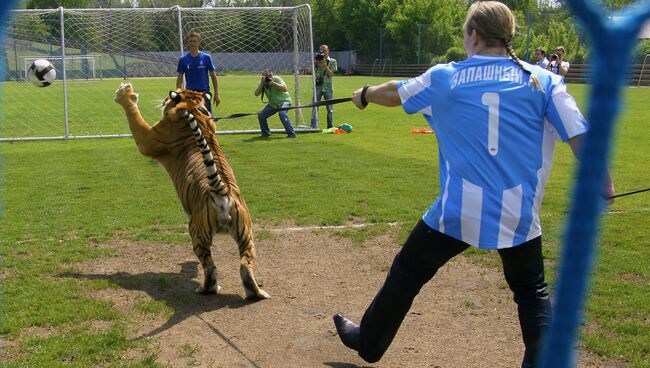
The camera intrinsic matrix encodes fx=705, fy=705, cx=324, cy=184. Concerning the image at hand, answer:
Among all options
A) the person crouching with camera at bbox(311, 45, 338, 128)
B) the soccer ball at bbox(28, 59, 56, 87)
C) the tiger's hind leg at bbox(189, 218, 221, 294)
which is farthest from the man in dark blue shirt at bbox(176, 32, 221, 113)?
the tiger's hind leg at bbox(189, 218, 221, 294)

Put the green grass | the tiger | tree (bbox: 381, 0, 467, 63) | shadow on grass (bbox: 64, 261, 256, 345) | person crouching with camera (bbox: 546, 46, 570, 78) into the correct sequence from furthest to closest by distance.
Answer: tree (bbox: 381, 0, 467, 63) < person crouching with camera (bbox: 546, 46, 570, 78) < the tiger < shadow on grass (bbox: 64, 261, 256, 345) < the green grass

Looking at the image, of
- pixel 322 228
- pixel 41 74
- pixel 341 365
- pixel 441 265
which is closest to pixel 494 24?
pixel 441 265

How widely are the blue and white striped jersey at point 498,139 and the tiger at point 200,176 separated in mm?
2586

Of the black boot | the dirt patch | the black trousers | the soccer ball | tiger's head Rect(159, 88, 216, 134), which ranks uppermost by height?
the soccer ball

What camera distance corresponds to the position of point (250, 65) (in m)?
29.5

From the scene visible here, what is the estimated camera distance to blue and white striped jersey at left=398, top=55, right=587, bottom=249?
3484 mm

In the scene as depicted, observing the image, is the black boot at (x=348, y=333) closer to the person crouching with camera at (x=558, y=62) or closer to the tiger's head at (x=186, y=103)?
the tiger's head at (x=186, y=103)

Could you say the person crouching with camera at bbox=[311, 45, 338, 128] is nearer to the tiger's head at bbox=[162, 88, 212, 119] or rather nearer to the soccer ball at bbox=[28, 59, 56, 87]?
the soccer ball at bbox=[28, 59, 56, 87]

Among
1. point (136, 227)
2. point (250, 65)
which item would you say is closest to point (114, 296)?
A: point (136, 227)

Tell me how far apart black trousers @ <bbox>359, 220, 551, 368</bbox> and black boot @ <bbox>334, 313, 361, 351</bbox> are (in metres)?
0.33

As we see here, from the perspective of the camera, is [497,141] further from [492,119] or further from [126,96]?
[126,96]

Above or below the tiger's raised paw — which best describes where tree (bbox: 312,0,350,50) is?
above

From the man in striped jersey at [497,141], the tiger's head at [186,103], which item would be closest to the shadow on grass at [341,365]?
the man in striped jersey at [497,141]

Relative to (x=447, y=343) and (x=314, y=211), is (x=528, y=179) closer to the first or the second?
(x=447, y=343)
